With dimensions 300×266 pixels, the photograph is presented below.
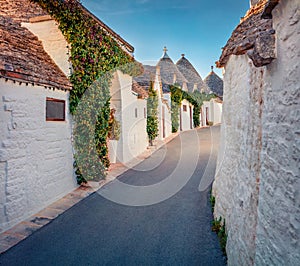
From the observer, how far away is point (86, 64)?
25.5 feet

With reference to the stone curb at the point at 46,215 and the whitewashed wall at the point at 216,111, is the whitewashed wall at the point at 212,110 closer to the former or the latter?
the whitewashed wall at the point at 216,111

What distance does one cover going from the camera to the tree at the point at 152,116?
52.9 ft

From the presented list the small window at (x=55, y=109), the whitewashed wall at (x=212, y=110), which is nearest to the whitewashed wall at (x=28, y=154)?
the small window at (x=55, y=109)

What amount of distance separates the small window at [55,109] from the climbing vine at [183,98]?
16406mm

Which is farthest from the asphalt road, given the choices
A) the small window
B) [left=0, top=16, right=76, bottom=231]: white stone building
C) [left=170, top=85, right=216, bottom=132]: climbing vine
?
[left=170, top=85, right=216, bottom=132]: climbing vine

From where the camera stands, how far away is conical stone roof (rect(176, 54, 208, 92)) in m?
30.9

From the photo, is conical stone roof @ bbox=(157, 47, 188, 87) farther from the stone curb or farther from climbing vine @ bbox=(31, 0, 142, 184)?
the stone curb

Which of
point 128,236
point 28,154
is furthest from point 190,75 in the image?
point 128,236

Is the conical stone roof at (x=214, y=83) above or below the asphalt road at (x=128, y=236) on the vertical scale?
above

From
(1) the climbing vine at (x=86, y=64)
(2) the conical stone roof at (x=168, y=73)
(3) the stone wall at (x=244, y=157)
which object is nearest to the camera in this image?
(3) the stone wall at (x=244, y=157)

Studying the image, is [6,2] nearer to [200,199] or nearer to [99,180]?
[99,180]

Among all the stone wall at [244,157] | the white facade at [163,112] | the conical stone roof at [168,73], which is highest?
the conical stone roof at [168,73]

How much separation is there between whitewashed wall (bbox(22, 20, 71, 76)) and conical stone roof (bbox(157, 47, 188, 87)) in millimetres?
18029

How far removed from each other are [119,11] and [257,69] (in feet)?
26.6
